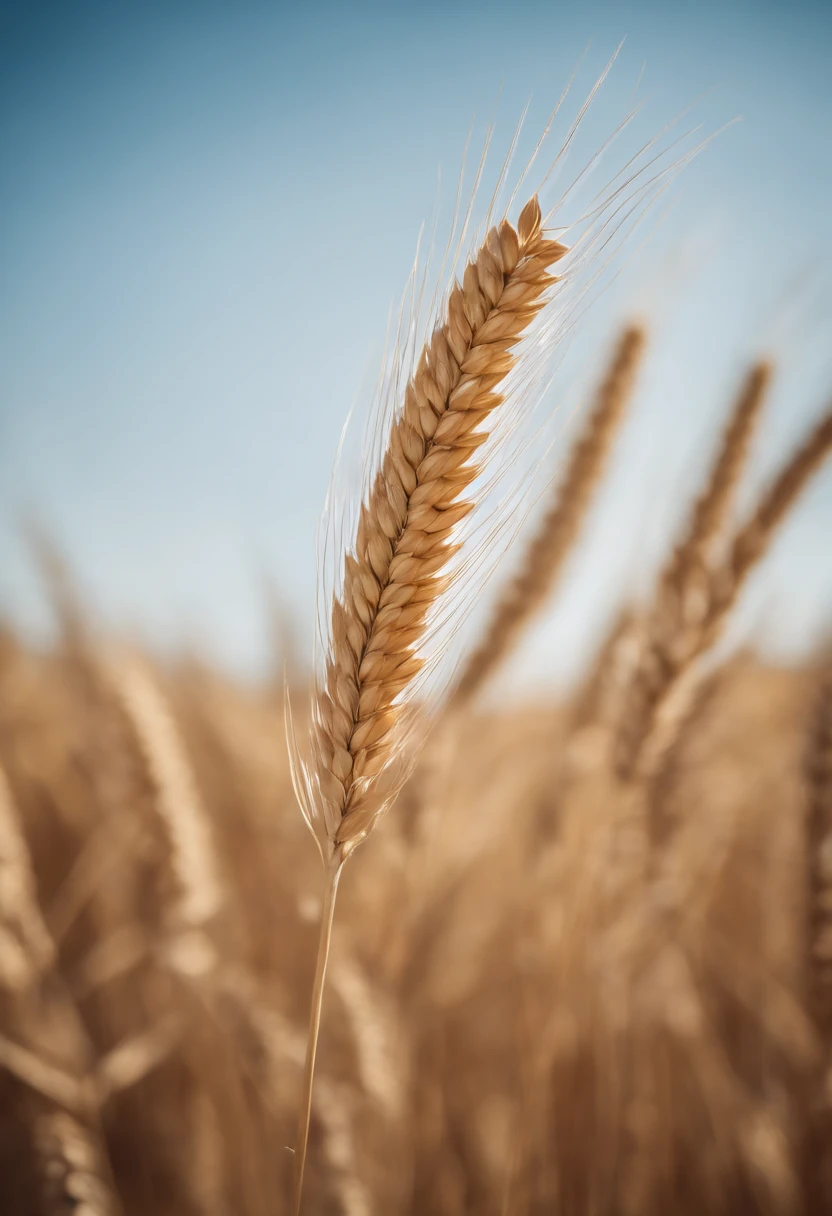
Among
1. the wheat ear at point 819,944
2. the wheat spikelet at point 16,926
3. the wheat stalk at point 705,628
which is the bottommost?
the wheat ear at point 819,944

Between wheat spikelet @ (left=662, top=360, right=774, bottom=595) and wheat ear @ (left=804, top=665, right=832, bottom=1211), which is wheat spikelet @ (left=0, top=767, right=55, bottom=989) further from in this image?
wheat ear @ (left=804, top=665, right=832, bottom=1211)

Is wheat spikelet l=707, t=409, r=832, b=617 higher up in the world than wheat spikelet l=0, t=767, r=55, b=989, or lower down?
higher up

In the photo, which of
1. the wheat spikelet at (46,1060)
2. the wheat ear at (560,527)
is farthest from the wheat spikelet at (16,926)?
the wheat ear at (560,527)

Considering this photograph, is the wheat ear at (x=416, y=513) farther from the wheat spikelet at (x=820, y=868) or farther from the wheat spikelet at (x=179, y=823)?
the wheat spikelet at (x=820, y=868)

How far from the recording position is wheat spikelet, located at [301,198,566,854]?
70cm

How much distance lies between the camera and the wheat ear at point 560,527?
1.34 meters

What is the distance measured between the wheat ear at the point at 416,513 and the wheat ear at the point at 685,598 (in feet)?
2.24

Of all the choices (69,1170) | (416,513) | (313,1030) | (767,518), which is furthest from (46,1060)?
(767,518)

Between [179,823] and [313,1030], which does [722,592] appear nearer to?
[313,1030]

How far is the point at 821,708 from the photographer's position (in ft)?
4.38

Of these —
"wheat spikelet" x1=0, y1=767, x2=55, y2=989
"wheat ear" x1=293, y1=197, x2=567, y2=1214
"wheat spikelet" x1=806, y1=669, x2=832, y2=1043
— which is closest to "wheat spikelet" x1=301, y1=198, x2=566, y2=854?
"wheat ear" x1=293, y1=197, x2=567, y2=1214

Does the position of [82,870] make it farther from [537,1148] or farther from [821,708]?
[821,708]

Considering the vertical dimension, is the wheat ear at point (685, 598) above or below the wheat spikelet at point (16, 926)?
above

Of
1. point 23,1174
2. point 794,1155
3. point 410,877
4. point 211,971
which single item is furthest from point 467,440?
point 794,1155
